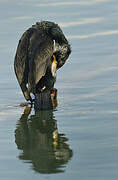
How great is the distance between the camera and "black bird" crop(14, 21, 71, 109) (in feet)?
35.7

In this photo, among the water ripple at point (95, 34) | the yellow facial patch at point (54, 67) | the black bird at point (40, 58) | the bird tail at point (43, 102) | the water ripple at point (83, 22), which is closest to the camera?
the bird tail at point (43, 102)

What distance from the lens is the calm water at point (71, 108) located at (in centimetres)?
741

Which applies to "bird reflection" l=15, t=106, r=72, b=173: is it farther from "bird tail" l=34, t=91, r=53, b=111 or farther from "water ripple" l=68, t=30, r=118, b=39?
"water ripple" l=68, t=30, r=118, b=39

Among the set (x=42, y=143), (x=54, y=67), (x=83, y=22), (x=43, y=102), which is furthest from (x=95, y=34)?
(x=42, y=143)

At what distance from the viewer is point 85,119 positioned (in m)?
9.58

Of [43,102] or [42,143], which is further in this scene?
[43,102]

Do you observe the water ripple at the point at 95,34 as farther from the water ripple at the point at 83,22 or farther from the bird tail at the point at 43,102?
the bird tail at the point at 43,102

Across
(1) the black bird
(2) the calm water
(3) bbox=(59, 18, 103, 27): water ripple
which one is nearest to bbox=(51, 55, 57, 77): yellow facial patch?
(1) the black bird

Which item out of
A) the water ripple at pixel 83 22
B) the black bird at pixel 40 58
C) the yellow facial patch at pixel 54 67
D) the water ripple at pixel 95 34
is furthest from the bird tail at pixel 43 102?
the water ripple at pixel 83 22

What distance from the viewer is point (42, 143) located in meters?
8.51

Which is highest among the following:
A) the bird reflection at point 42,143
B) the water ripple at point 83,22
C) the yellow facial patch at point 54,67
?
the water ripple at point 83,22

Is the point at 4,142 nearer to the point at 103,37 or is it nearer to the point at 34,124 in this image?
the point at 34,124

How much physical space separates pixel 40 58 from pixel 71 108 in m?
0.95

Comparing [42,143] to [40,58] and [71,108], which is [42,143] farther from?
[40,58]
